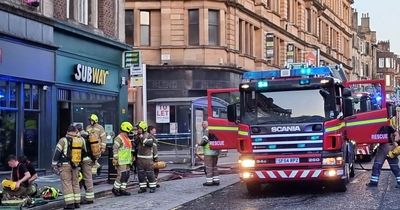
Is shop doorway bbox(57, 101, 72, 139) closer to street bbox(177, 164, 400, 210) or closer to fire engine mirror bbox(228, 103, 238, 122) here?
street bbox(177, 164, 400, 210)

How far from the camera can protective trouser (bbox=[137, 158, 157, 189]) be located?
1614cm

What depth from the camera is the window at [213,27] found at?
126ft

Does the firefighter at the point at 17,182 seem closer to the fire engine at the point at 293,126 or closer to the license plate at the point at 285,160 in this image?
the fire engine at the point at 293,126

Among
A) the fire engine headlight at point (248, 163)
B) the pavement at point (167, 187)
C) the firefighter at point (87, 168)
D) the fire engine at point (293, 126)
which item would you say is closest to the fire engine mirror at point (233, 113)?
the fire engine at point (293, 126)

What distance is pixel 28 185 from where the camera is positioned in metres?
12.9

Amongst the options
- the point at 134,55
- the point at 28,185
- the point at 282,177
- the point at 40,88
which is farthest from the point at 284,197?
the point at 134,55

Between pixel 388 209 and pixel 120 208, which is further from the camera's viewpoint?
pixel 120 208

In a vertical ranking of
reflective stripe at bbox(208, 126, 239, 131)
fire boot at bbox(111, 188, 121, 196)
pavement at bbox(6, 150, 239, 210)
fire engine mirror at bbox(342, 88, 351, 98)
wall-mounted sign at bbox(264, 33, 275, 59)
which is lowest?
pavement at bbox(6, 150, 239, 210)

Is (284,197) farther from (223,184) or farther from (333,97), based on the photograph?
(223,184)

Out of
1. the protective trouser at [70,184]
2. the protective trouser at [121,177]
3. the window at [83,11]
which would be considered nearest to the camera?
the protective trouser at [70,184]

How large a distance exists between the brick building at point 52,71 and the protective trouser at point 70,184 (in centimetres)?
445

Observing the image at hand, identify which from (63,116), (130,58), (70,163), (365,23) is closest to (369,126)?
(70,163)

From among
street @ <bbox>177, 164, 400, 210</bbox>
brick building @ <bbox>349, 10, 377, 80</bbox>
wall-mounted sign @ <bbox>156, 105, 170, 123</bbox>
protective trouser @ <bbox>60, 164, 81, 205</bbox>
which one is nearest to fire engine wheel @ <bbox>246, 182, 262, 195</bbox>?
street @ <bbox>177, 164, 400, 210</bbox>

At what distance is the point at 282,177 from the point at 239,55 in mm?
27068
